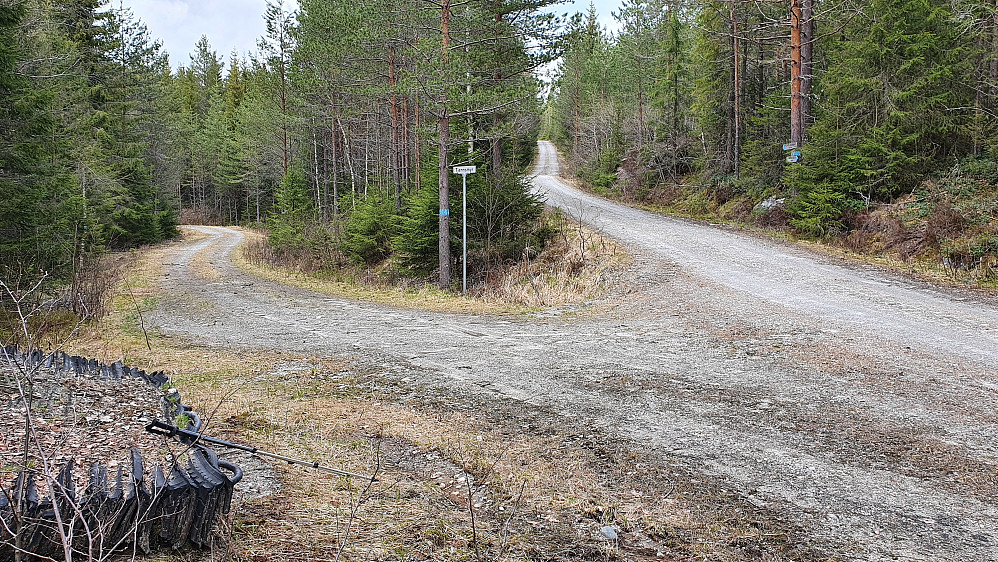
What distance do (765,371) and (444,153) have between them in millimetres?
9051

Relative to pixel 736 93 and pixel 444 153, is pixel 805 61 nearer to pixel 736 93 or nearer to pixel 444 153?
pixel 736 93

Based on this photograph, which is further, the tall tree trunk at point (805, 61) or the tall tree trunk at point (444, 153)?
the tall tree trunk at point (805, 61)

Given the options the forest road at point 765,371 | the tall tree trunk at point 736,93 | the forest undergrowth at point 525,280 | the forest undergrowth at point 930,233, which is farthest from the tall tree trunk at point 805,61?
the forest undergrowth at point 525,280

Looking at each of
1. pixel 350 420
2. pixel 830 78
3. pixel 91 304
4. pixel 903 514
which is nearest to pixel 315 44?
pixel 91 304

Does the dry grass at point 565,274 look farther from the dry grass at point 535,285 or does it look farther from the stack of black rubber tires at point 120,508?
the stack of black rubber tires at point 120,508

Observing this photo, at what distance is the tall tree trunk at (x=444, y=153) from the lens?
1268 centimetres

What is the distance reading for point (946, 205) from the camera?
12.4 metres

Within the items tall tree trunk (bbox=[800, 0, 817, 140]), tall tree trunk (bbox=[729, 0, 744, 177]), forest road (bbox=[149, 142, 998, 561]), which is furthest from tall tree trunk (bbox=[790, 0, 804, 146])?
tall tree trunk (bbox=[729, 0, 744, 177])

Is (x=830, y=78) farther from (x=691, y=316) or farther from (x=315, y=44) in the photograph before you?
(x=315, y=44)

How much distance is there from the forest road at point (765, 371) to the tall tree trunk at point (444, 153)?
2.56 m

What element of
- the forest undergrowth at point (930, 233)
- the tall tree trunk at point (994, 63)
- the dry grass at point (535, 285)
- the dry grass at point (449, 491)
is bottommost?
the dry grass at point (449, 491)

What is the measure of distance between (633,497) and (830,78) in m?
15.5

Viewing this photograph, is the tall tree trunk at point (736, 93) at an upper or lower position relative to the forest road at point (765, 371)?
upper

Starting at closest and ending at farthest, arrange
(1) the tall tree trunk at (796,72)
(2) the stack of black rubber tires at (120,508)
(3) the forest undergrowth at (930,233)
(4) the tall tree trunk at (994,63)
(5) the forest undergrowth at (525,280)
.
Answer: (2) the stack of black rubber tires at (120,508) < (3) the forest undergrowth at (930,233) < (5) the forest undergrowth at (525,280) < (4) the tall tree trunk at (994,63) < (1) the tall tree trunk at (796,72)
